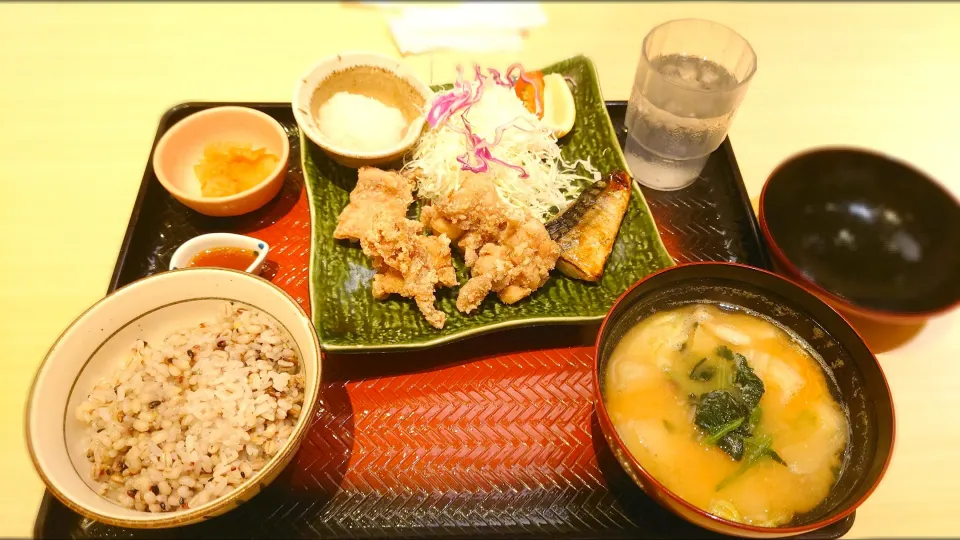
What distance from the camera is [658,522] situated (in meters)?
2.02

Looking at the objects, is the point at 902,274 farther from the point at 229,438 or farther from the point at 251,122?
the point at 251,122

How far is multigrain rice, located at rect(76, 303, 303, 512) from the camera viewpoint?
1.80 m

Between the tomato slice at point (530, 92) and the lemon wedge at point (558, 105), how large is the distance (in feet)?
0.14

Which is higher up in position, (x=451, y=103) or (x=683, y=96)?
(x=683, y=96)

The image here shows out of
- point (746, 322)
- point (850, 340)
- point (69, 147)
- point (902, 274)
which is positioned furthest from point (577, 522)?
point (69, 147)

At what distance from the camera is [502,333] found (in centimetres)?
249

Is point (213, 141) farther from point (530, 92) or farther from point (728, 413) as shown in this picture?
point (728, 413)

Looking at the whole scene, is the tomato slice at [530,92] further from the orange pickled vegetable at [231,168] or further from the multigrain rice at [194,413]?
the multigrain rice at [194,413]

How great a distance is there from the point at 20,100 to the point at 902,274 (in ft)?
17.7

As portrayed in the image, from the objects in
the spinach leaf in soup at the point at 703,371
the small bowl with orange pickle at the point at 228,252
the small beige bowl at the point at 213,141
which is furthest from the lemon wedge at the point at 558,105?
the small bowl with orange pickle at the point at 228,252

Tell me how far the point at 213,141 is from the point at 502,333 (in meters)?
1.84

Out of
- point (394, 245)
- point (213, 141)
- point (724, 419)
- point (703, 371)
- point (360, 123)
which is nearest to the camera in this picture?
point (724, 419)

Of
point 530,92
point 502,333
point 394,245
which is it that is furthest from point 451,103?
point 502,333

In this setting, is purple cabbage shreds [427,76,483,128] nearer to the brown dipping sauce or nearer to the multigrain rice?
the brown dipping sauce
